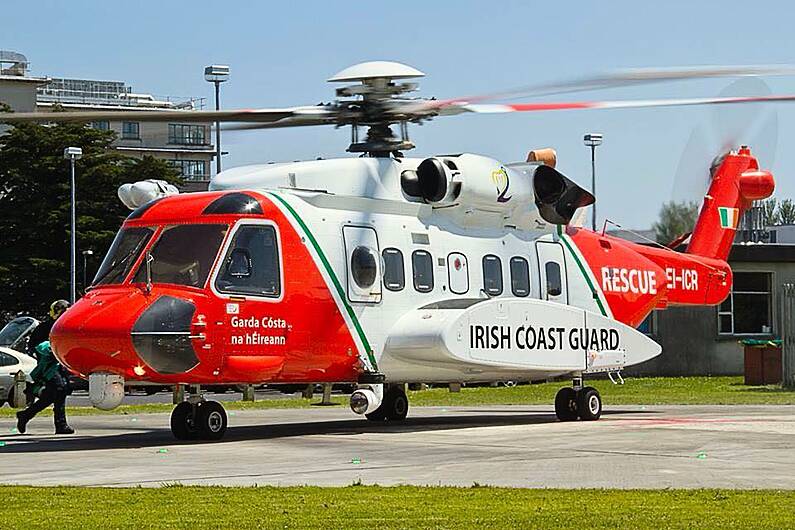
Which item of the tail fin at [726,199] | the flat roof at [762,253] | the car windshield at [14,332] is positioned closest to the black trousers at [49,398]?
the tail fin at [726,199]

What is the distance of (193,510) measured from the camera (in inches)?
410

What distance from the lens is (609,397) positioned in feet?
107

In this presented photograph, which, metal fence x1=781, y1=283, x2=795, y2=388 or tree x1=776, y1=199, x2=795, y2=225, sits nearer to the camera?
metal fence x1=781, y1=283, x2=795, y2=388

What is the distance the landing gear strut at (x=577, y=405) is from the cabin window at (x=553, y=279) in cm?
159

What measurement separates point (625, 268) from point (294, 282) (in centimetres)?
742

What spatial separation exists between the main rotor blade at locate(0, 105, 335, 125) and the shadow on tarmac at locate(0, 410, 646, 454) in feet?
13.5

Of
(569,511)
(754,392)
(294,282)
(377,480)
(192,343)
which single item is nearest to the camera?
(569,511)

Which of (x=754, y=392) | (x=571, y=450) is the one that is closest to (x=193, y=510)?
(x=571, y=450)

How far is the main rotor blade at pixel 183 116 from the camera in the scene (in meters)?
16.8

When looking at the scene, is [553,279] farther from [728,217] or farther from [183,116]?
[183,116]

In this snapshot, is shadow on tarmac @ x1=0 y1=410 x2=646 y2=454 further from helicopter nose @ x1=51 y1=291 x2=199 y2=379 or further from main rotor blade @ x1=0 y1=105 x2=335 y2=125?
main rotor blade @ x1=0 y1=105 x2=335 y2=125

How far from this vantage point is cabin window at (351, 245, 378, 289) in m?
19.9

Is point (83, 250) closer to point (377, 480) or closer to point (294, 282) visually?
point (294, 282)

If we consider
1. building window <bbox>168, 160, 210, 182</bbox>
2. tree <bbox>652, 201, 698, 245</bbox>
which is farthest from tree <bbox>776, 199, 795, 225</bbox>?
tree <bbox>652, 201, 698, 245</bbox>
